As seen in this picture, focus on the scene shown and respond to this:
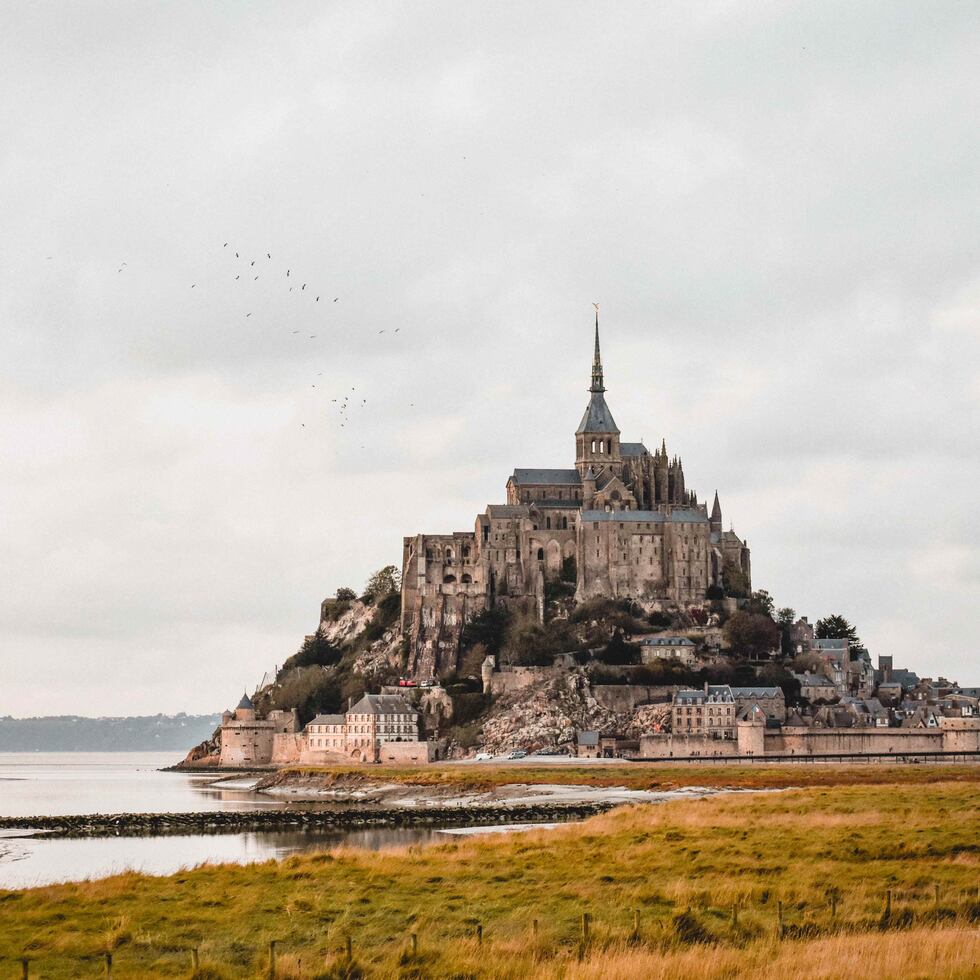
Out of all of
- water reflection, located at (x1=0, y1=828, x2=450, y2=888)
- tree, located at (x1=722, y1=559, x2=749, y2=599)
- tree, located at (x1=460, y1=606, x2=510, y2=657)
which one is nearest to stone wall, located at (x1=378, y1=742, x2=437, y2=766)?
tree, located at (x1=460, y1=606, x2=510, y2=657)

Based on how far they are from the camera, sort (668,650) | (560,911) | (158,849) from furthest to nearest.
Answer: (668,650) < (158,849) < (560,911)

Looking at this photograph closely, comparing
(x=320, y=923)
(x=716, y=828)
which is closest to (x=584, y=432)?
(x=716, y=828)

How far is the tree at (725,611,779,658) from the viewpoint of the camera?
372 feet

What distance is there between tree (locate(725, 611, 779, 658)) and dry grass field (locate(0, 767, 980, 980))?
7670 centimetres

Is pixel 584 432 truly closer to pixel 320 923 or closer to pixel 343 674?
pixel 343 674

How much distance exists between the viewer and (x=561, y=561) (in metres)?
121

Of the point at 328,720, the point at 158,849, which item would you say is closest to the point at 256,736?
the point at 328,720

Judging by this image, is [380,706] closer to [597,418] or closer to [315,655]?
[315,655]

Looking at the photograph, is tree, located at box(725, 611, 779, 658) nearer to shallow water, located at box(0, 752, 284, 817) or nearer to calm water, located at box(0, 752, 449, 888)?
shallow water, located at box(0, 752, 284, 817)

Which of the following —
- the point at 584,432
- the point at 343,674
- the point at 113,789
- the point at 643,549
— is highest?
the point at 584,432

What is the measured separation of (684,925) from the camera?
893 inches

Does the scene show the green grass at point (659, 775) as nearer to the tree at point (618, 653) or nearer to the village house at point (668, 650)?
the tree at point (618, 653)

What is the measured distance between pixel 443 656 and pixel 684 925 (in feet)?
312

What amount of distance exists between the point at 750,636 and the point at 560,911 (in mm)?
90646
